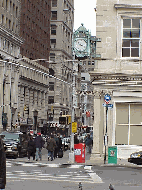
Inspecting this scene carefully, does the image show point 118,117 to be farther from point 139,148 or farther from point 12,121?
point 12,121

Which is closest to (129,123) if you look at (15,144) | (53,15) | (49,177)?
(15,144)

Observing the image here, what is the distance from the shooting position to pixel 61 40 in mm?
129000

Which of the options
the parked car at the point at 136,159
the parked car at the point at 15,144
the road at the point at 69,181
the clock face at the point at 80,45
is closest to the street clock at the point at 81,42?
the clock face at the point at 80,45

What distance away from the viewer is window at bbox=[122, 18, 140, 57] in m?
33.3

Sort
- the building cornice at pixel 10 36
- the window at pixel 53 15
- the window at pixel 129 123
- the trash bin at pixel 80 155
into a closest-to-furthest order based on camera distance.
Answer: the trash bin at pixel 80 155
the window at pixel 129 123
the building cornice at pixel 10 36
the window at pixel 53 15

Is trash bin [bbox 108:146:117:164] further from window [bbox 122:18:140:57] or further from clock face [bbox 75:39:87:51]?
clock face [bbox 75:39:87:51]

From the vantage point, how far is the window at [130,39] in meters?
33.3

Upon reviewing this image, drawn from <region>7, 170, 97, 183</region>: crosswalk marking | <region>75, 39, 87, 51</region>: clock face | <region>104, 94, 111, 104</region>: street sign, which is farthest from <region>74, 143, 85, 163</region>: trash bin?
<region>7, 170, 97, 183</region>: crosswalk marking

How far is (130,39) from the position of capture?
33.5 meters

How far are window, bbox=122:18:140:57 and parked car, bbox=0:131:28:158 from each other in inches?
400

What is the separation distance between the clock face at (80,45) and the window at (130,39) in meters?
2.94

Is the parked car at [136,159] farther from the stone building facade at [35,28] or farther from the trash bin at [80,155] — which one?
the stone building facade at [35,28]

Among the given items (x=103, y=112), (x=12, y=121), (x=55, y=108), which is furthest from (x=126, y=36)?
(x=55, y=108)

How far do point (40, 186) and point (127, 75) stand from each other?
1631 cm
